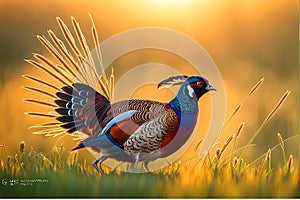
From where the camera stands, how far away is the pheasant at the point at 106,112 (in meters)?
2.12

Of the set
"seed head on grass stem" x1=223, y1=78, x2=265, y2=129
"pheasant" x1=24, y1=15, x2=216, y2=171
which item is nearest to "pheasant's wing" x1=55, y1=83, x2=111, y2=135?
"pheasant" x1=24, y1=15, x2=216, y2=171

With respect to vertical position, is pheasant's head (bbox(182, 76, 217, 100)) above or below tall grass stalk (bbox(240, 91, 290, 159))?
above

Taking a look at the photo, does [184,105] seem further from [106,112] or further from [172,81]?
[106,112]

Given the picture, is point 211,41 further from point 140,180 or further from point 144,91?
point 140,180

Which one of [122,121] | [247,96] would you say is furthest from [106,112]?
[247,96]

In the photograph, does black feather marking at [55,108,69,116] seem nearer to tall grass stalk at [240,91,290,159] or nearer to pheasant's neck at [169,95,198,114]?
pheasant's neck at [169,95,198,114]

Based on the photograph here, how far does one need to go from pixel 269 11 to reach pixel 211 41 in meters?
0.22

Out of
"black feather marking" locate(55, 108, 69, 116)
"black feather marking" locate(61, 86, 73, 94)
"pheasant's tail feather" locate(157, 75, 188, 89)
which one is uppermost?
"pheasant's tail feather" locate(157, 75, 188, 89)

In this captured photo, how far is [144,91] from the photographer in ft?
7.14

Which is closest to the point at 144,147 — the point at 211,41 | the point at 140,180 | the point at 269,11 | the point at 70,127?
the point at 140,180

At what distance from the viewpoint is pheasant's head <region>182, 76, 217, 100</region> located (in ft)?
7.06

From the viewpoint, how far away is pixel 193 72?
Result: 2.18 m

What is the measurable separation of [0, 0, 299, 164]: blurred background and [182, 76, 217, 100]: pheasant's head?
69mm

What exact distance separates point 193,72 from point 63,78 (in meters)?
0.42
